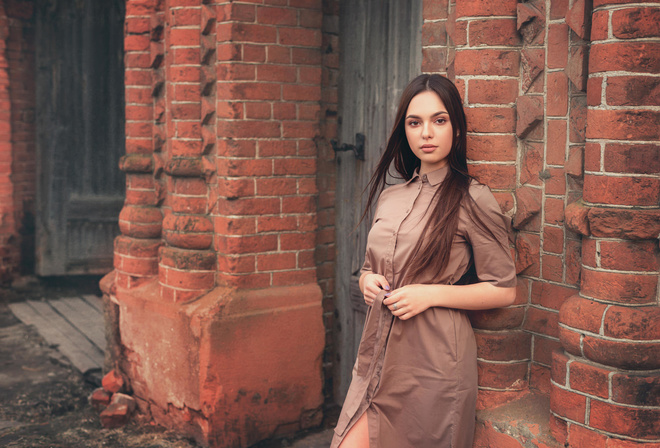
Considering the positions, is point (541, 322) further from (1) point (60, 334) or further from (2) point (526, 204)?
(1) point (60, 334)

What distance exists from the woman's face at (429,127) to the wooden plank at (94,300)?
478 cm

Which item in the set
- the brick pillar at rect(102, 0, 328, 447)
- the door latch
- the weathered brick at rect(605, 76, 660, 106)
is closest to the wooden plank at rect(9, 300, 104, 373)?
the brick pillar at rect(102, 0, 328, 447)

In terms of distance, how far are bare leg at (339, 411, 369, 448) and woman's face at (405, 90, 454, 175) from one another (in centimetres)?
89

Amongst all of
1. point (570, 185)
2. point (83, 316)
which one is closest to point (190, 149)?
point (570, 185)

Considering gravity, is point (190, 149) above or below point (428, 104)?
below

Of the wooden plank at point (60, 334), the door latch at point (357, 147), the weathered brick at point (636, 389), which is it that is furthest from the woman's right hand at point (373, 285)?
the wooden plank at point (60, 334)

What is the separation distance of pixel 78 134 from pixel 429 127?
5.36 meters

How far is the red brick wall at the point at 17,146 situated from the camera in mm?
6547

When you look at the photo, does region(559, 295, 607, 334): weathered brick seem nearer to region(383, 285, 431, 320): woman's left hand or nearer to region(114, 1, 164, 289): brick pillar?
region(383, 285, 431, 320): woman's left hand

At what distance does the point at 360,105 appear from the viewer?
3.72m

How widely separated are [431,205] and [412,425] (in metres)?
0.71

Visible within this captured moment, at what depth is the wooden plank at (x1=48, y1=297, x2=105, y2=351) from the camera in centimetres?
555

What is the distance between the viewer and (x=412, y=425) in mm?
2186

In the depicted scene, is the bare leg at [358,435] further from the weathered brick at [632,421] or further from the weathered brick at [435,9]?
the weathered brick at [435,9]
